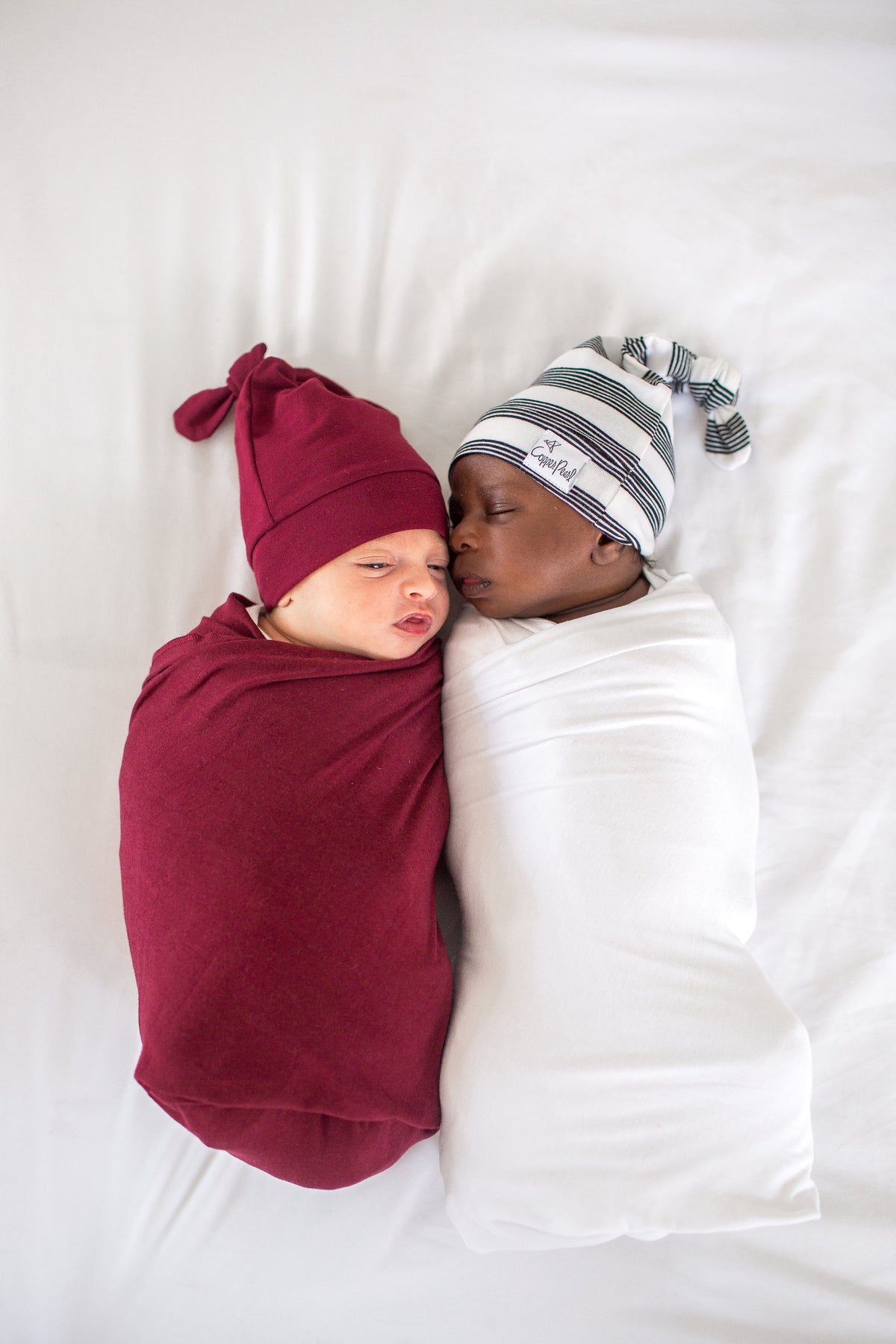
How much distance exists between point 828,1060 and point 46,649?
50.4 inches

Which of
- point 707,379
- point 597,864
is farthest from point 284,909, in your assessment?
point 707,379

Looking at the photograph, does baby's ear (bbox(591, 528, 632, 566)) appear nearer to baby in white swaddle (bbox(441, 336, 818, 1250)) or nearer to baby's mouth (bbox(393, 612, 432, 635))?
baby in white swaddle (bbox(441, 336, 818, 1250))

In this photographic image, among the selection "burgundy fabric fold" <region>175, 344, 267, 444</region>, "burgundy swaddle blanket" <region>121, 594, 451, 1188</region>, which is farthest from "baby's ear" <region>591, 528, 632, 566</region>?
"burgundy fabric fold" <region>175, 344, 267, 444</region>

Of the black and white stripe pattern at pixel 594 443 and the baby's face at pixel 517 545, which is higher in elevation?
the black and white stripe pattern at pixel 594 443

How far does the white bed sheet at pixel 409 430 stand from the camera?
112cm

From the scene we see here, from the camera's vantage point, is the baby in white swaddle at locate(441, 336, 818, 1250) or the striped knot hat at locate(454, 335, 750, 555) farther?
the striped knot hat at locate(454, 335, 750, 555)

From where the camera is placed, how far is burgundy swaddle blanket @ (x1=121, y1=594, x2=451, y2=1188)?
3.19 ft

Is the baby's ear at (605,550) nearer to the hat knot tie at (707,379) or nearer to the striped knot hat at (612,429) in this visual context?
the striped knot hat at (612,429)

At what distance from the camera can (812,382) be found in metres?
1.50

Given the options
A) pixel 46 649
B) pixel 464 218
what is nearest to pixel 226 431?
pixel 46 649

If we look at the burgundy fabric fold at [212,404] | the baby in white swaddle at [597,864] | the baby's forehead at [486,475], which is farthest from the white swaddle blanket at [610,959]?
the burgundy fabric fold at [212,404]

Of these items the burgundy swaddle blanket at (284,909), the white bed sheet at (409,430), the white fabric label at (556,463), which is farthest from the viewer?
the white fabric label at (556,463)

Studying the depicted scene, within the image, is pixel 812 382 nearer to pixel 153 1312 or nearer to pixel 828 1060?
pixel 828 1060

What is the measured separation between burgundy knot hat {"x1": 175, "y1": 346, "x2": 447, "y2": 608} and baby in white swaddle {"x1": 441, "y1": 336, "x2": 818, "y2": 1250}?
116 millimetres
